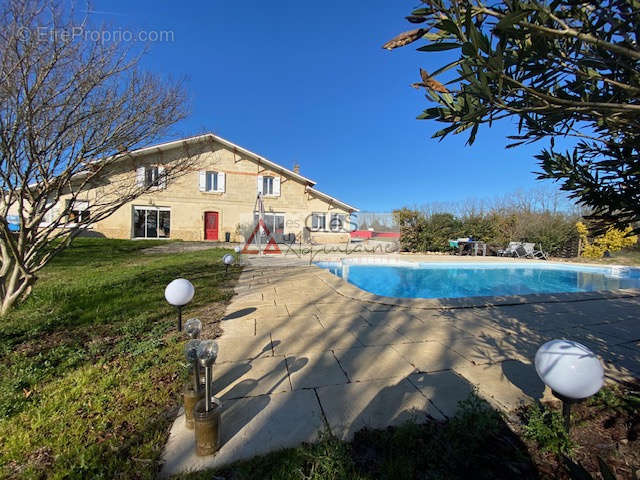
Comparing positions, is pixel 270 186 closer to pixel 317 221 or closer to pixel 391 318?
pixel 317 221

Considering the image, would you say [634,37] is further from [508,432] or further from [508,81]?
[508,432]

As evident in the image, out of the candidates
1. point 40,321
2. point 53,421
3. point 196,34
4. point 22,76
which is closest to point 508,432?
point 53,421

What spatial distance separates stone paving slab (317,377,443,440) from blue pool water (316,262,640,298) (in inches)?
226

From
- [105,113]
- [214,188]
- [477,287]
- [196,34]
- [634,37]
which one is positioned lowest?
[477,287]

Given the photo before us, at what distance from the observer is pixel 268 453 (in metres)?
1.55

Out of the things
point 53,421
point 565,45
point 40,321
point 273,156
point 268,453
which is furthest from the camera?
point 273,156

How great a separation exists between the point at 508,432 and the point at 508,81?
201cm

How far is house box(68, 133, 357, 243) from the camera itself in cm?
1631

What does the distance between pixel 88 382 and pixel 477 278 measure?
1099 centimetres

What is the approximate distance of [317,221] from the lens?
20406 mm

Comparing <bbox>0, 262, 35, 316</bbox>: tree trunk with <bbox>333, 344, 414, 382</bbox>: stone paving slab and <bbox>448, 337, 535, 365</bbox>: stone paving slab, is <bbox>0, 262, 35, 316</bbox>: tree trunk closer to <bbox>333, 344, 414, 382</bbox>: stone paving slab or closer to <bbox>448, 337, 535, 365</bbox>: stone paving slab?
<bbox>333, 344, 414, 382</bbox>: stone paving slab

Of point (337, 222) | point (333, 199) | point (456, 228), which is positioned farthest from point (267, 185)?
point (456, 228)

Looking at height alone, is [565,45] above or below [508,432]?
above

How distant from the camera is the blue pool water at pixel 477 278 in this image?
830 centimetres
